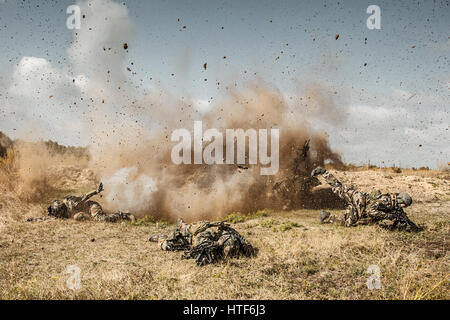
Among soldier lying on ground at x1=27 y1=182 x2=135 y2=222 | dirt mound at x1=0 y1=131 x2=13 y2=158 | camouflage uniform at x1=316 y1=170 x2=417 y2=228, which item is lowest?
soldier lying on ground at x1=27 y1=182 x2=135 y2=222

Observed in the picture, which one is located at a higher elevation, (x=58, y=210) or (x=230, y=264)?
(x=58, y=210)

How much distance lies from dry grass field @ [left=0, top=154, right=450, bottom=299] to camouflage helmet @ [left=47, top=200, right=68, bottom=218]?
0.73 metres

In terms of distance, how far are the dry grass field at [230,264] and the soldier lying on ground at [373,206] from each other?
0.58 metres

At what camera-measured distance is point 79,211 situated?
13766 millimetres

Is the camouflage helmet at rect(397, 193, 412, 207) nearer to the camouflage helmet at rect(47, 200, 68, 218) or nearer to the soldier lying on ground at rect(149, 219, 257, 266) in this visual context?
the soldier lying on ground at rect(149, 219, 257, 266)

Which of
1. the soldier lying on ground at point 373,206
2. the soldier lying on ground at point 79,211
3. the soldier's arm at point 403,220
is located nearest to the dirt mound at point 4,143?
the soldier lying on ground at point 79,211

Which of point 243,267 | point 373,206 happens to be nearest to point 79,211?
point 243,267

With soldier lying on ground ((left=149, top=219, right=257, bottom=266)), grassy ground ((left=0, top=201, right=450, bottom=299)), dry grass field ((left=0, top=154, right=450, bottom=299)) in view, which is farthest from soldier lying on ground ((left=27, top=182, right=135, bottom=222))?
soldier lying on ground ((left=149, top=219, right=257, bottom=266))

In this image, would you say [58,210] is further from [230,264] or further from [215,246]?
[230,264]

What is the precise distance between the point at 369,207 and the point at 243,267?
698 centimetres

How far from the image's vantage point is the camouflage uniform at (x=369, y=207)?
10.6 m

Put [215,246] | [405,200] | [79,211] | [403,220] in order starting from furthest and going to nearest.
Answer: [79,211], [405,200], [403,220], [215,246]

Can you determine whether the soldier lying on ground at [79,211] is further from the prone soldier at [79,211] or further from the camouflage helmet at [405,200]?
the camouflage helmet at [405,200]

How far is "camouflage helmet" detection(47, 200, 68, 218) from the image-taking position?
13.2 meters
